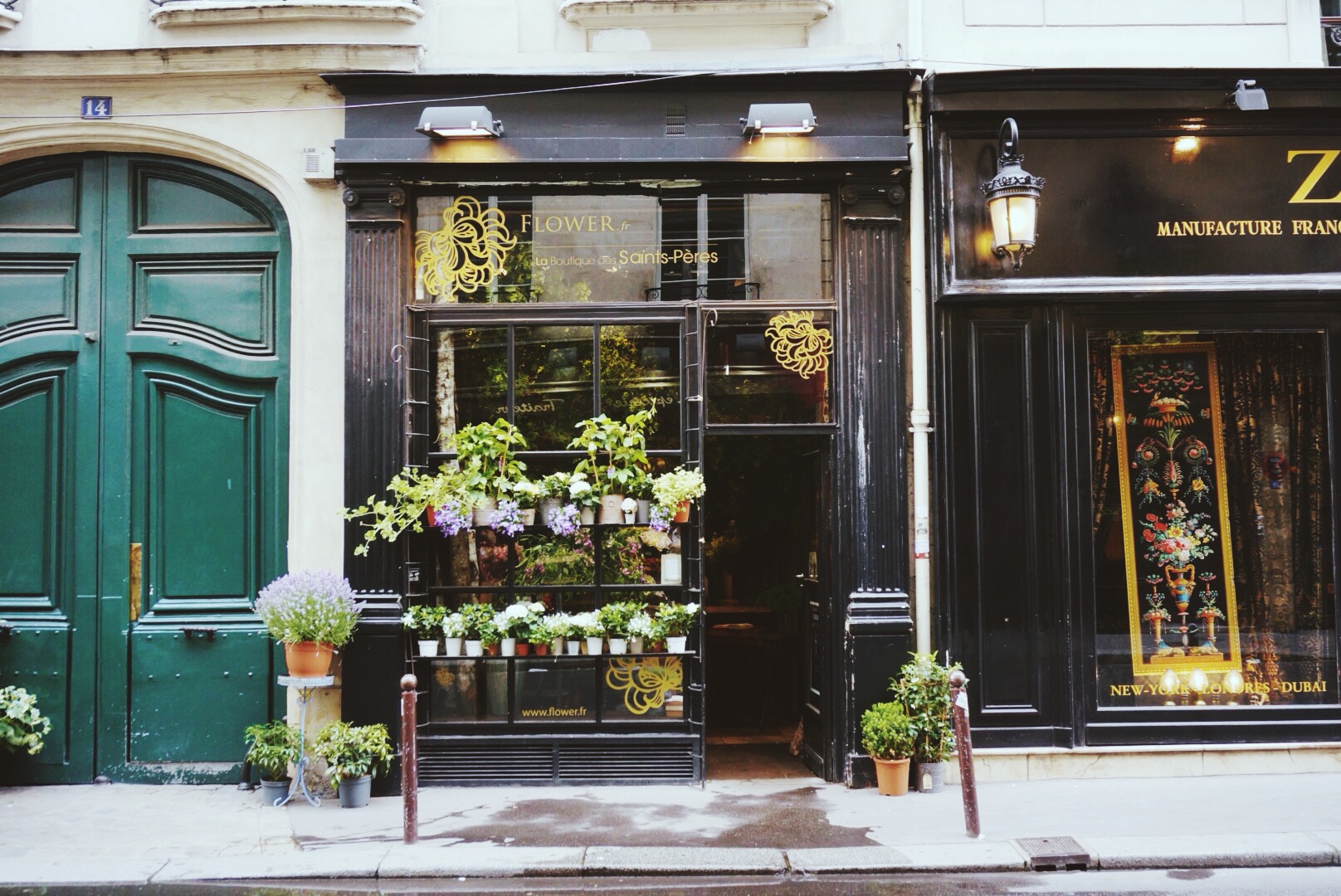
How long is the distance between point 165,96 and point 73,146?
2.86 ft

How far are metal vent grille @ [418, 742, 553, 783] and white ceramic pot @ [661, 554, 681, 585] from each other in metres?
1.52

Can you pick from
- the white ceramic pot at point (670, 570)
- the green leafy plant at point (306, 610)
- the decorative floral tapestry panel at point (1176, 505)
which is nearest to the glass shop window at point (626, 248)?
the white ceramic pot at point (670, 570)

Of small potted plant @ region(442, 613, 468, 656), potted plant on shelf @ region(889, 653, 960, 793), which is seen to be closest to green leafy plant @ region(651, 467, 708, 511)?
small potted plant @ region(442, 613, 468, 656)

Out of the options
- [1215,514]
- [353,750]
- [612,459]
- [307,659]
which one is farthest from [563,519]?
[1215,514]

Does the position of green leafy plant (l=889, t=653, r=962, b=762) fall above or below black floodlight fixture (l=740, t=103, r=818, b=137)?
below

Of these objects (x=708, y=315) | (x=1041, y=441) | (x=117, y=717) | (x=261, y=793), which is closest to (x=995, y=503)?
(x=1041, y=441)

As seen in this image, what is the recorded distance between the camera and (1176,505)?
28.1 ft

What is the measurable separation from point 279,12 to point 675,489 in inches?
185

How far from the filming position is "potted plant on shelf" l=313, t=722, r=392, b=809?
292 inches

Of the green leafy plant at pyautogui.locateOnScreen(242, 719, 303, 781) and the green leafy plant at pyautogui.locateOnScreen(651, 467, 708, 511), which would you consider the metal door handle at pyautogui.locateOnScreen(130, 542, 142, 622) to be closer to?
the green leafy plant at pyautogui.locateOnScreen(242, 719, 303, 781)

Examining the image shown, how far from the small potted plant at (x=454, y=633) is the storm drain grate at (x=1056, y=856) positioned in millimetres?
4082

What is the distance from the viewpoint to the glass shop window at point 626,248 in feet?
27.1

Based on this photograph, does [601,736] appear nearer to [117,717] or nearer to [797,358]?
[797,358]

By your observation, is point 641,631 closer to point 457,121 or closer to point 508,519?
point 508,519
